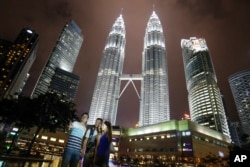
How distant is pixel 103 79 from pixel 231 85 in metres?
145

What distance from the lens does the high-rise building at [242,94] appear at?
16300 centimetres

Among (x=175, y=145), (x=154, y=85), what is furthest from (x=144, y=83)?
(x=175, y=145)

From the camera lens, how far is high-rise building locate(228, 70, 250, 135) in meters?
163

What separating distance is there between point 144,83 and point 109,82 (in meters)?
28.3

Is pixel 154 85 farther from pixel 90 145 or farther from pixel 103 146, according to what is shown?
pixel 103 146

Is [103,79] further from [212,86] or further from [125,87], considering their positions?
[212,86]

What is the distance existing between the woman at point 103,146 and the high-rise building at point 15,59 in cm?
8280

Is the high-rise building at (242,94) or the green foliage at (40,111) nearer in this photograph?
the green foliage at (40,111)

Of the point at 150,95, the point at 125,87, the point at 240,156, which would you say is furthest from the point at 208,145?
the point at 125,87

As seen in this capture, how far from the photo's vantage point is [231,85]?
190 metres

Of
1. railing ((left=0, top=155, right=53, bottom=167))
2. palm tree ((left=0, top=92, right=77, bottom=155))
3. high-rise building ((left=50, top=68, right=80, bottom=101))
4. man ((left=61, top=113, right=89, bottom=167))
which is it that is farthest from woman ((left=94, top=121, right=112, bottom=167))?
high-rise building ((left=50, top=68, right=80, bottom=101))

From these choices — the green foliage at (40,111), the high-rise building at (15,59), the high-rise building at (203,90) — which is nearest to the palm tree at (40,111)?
Result: the green foliage at (40,111)

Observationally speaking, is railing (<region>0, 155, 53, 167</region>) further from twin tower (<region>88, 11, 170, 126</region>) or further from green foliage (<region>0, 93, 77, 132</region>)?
twin tower (<region>88, 11, 170, 126</region>)

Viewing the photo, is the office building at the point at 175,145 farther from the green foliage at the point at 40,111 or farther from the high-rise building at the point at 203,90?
the green foliage at the point at 40,111
